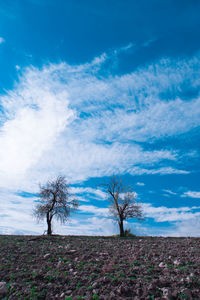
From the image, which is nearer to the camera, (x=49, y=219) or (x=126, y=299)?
(x=126, y=299)

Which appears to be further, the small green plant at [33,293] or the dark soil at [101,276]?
the small green plant at [33,293]

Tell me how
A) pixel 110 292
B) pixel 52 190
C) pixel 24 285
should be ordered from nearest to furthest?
pixel 110 292 < pixel 24 285 < pixel 52 190

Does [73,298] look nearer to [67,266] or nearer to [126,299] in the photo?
[126,299]

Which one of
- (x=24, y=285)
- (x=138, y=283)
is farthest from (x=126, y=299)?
(x=24, y=285)

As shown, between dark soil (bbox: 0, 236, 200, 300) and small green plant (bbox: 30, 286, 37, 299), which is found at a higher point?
dark soil (bbox: 0, 236, 200, 300)

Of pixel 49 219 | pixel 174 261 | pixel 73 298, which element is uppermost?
pixel 49 219

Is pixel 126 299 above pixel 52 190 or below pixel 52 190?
below

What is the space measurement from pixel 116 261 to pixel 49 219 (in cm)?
2535

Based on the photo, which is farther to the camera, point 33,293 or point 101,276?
point 101,276

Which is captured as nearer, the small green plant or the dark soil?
the dark soil

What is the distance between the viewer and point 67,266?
1233cm

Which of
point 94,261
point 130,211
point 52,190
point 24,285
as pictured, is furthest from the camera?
point 52,190

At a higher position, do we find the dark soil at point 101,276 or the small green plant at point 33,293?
the dark soil at point 101,276

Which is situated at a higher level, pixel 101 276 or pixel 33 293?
pixel 101 276
